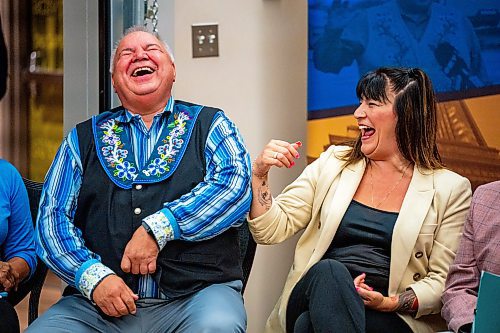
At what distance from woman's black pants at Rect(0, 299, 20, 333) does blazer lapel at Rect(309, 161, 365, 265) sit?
94 centimetres

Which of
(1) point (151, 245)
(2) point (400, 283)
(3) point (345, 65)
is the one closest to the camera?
(1) point (151, 245)

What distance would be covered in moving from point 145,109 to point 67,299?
0.63m

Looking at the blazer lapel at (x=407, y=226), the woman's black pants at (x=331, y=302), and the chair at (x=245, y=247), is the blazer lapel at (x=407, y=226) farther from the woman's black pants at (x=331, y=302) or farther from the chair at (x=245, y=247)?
the chair at (x=245, y=247)

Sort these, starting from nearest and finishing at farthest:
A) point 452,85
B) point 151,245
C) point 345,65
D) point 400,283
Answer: point 151,245
point 400,283
point 452,85
point 345,65

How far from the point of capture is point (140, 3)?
3775 mm

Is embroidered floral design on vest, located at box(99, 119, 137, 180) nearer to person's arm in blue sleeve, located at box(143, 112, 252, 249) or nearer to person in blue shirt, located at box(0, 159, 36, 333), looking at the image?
person's arm in blue sleeve, located at box(143, 112, 252, 249)

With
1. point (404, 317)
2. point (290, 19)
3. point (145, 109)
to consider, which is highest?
point (290, 19)

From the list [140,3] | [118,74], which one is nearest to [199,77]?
[140,3]

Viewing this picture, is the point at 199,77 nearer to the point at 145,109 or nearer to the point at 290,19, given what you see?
the point at 290,19

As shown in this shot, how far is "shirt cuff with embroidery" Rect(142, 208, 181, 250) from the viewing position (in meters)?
2.71

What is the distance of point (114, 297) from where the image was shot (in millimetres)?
2676

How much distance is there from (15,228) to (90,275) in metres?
0.48

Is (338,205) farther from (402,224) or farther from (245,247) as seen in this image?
(245,247)

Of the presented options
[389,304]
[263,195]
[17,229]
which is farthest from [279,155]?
[17,229]
